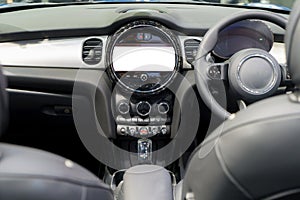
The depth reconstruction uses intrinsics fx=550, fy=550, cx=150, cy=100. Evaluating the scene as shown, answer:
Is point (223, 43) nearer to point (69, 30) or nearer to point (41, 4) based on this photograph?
point (69, 30)

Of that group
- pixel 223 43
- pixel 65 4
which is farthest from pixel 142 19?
pixel 65 4

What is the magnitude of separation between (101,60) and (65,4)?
0.93 metres

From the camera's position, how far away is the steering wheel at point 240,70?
2488 millimetres

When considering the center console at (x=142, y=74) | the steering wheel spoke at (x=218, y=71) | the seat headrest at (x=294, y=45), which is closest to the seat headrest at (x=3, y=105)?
the seat headrest at (x=294, y=45)

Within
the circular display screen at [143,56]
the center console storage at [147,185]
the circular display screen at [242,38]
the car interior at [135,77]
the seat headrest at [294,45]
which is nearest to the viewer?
the seat headrest at [294,45]

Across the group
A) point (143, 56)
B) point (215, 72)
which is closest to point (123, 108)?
point (143, 56)

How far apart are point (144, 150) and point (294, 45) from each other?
6.41 feet

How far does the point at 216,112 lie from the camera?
2.55 m

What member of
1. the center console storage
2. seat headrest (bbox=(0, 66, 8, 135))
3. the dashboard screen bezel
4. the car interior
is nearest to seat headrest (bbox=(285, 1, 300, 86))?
seat headrest (bbox=(0, 66, 8, 135))

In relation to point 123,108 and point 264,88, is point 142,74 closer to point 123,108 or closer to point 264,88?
point 123,108

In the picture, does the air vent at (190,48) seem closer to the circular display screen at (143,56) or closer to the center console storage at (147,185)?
the circular display screen at (143,56)

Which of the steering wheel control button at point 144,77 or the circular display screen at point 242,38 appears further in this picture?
the steering wheel control button at point 144,77

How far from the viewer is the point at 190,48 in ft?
10.1

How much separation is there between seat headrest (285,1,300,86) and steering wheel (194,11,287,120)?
1100mm
